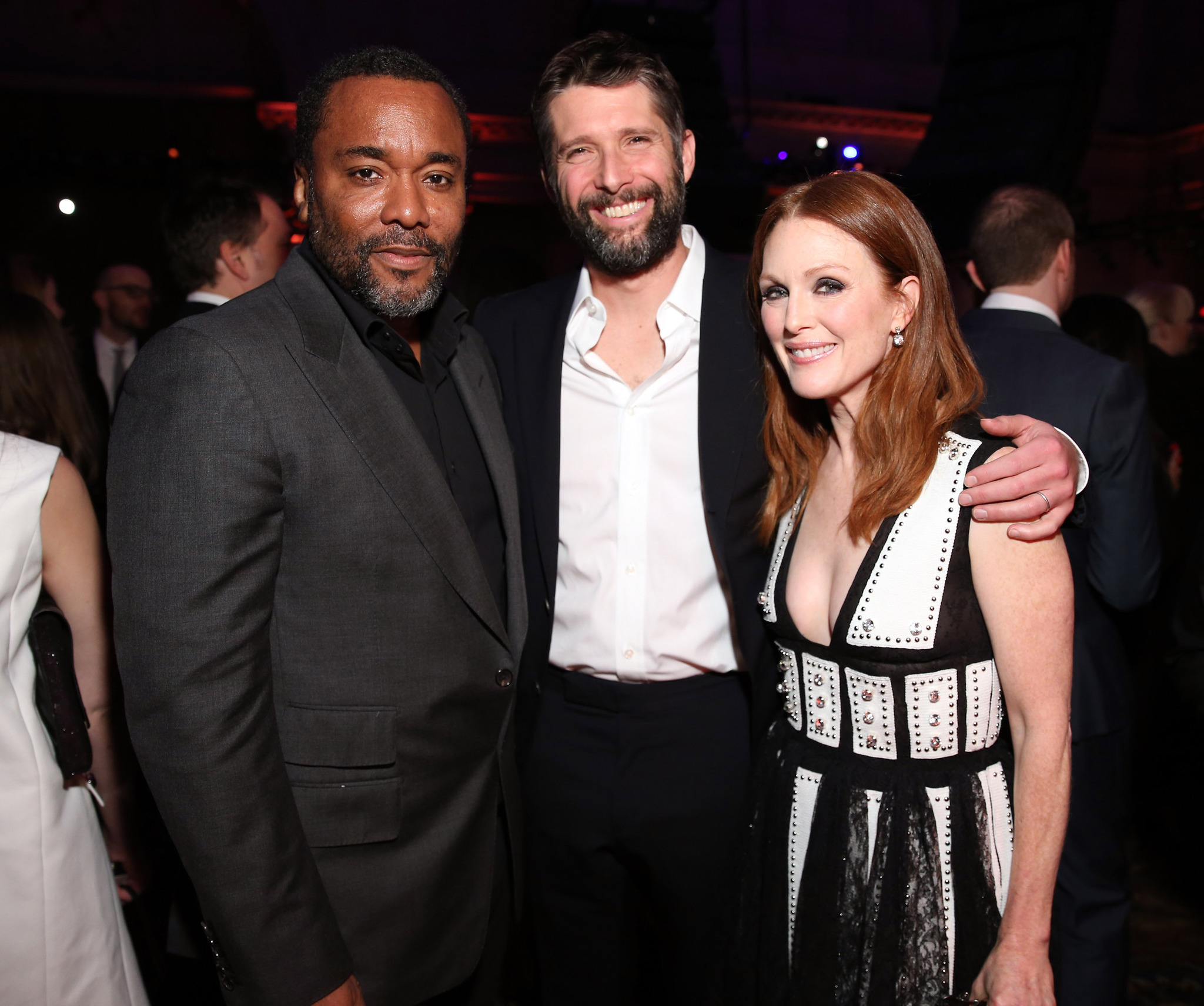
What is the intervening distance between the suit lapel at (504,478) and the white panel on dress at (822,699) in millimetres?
535

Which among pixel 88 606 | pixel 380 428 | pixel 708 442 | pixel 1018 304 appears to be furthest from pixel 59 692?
pixel 1018 304

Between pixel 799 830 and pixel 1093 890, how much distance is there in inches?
52.0

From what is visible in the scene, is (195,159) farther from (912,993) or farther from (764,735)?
(912,993)

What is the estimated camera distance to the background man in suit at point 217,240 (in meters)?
2.86

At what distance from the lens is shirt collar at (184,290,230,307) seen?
287 cm

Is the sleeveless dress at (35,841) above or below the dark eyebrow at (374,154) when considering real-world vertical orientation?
below

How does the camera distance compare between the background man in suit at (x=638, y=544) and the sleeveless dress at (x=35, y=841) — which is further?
the background man in suit at (x=638, y=544)

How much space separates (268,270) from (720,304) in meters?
1.84

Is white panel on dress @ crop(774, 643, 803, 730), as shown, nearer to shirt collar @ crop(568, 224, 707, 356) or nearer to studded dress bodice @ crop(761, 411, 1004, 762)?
studded dress bodice @ crop(761, 411, 1004, 762)

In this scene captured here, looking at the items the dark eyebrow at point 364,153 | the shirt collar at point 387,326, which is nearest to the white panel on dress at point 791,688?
the shirt collar at point 387,326

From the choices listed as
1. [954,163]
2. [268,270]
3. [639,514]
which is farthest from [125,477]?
[954,163]

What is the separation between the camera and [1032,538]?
136cm

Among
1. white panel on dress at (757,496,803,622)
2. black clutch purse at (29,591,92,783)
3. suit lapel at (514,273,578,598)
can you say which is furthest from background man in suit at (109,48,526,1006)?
white panel on dress at (757,496,803,622)

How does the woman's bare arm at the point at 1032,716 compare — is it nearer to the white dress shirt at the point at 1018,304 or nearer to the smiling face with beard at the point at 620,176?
the smiling face with beard at the point at 620,176
